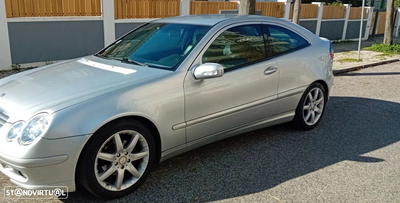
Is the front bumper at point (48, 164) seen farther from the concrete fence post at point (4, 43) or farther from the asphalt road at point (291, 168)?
the concrete fence post at point (4, 43)

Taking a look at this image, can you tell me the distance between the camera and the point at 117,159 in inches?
127

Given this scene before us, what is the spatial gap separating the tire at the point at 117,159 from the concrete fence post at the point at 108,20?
272 inches

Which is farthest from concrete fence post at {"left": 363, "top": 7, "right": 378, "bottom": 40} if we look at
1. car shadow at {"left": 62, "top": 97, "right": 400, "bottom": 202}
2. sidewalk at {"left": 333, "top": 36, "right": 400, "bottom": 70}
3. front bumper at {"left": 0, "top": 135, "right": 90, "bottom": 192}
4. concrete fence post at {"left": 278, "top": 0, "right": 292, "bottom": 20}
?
front bumper at {"left": 0, "top": 135, "right": 90, "bottom": 192}

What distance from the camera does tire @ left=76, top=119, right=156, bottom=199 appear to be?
9.95 ft

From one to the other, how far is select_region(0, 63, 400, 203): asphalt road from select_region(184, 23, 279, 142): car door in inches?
16.5

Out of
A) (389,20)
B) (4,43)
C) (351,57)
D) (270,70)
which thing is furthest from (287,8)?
(270,70)

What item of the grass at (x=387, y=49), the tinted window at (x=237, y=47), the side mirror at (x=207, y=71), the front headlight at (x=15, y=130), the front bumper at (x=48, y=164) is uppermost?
the tinted window at (x=237, y=47)

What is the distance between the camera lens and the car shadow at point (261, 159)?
137 inches

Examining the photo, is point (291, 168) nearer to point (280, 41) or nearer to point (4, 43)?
point (280, 41)

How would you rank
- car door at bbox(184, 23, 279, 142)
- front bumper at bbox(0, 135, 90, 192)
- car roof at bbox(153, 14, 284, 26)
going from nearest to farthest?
front bumper at bbox(0, 135, 90, 192) → car door at bbox(184, 23, 279, 142) → car roof at bbox(153, 14, 284, 26)

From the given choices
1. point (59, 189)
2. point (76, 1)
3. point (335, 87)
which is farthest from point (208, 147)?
point (76, 1)

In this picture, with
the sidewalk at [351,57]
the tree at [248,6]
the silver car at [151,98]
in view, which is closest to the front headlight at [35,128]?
the silver car at [151,98]

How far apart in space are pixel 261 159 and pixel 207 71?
130cm

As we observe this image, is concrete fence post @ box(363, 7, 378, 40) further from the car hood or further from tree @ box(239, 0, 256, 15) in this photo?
the car hood
